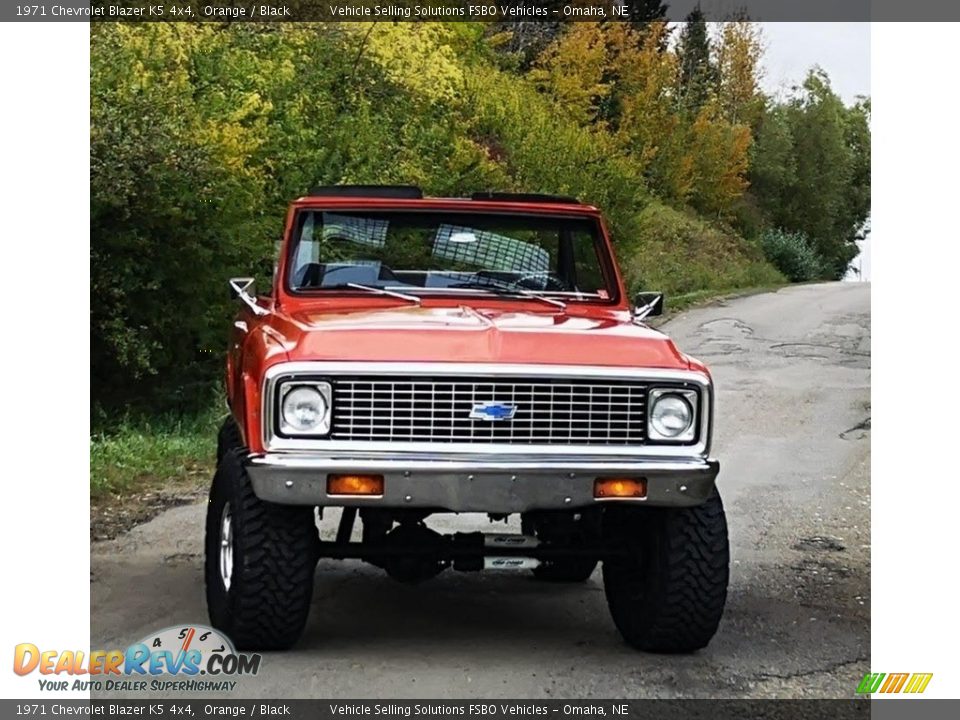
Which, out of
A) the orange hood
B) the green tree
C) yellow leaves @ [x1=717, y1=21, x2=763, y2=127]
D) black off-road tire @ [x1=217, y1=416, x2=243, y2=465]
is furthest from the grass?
yellow leaves @ [x1=717, y1=21, x2=763, y2=127]

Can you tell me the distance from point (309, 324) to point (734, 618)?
269 cm

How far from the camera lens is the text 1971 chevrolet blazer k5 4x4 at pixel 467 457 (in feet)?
20.0

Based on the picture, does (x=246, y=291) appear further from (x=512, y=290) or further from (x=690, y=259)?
(x=690, y=259)

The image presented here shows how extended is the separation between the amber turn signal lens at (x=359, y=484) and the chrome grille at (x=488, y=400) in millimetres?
169

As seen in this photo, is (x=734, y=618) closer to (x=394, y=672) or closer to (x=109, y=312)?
(x=394, y=672)

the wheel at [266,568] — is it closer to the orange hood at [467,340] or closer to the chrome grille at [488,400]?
the chrome grille at [488,400]

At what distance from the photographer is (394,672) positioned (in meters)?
6.24

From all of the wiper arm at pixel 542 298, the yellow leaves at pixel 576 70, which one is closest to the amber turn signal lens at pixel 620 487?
the wiper arm at pixel 542 298

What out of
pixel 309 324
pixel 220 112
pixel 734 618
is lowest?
pixel 734 618

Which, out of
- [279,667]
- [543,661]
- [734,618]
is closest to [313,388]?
[279,667]

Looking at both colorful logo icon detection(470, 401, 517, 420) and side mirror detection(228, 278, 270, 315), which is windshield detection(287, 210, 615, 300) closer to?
side mirror detection(228, 278, 270, 315)

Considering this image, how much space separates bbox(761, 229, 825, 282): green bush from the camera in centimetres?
3772

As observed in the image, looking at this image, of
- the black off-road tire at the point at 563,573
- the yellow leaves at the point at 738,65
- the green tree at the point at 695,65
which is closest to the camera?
the black off-road tire at the point at 563,573

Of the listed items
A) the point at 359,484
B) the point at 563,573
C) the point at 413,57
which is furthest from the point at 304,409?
the point at 413,57
